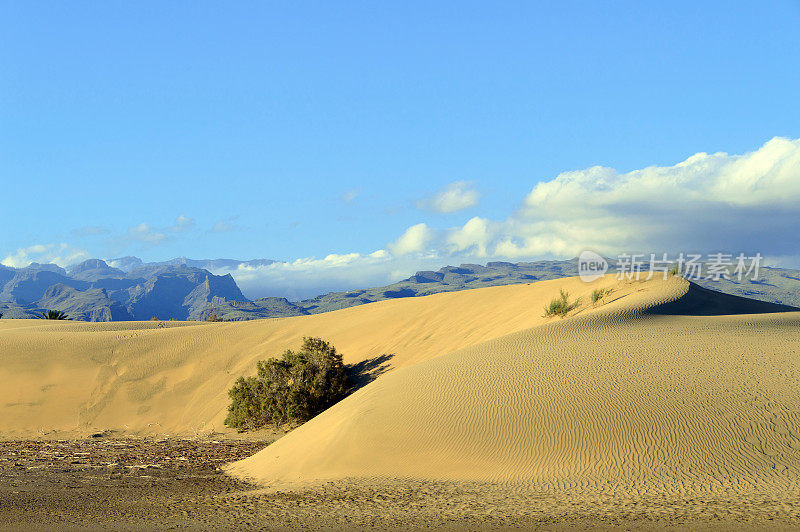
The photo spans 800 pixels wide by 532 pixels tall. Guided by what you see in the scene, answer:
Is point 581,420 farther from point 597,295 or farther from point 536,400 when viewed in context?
point 597,295

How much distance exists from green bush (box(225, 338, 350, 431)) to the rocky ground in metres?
7.84

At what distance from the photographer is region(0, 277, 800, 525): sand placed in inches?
403

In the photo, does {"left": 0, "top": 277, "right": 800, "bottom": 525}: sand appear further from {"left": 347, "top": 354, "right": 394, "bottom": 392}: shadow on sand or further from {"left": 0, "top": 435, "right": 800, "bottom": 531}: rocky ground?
{"left": 347, "top": 354, "right": 394, "bottom": 392}: shadow on sand

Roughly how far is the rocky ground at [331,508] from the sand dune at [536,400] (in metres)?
0.76

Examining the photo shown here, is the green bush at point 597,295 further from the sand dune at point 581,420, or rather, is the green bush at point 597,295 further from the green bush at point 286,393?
the green bush at point 286,393

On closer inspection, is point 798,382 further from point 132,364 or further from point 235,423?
point 132,364

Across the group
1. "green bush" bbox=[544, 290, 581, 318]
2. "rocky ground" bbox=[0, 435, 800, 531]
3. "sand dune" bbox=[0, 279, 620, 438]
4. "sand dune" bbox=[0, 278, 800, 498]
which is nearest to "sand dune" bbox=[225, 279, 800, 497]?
"sand dune" bbox=[0, 278, 800, 498]

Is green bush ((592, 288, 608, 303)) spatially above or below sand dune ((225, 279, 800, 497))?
above

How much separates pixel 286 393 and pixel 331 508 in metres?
11.9

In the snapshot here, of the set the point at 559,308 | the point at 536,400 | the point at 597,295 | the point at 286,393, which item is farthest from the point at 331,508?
the point at 597,295

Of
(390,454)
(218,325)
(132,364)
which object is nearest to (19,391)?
(132,364)

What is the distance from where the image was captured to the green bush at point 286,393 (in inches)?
825

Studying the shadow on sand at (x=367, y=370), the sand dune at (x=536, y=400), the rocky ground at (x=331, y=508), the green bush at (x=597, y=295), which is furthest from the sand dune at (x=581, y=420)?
the shadow on sand at (x=367, y=370)

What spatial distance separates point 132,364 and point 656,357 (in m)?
20.4
